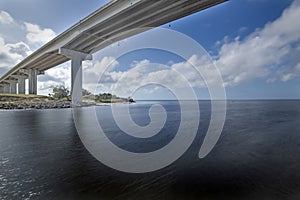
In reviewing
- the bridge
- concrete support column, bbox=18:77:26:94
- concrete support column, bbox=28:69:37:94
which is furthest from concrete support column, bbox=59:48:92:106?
concrete support column, bbox=18:77:26:94

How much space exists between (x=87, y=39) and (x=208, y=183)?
29.5 m

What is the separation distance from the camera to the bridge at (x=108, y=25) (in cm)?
1814

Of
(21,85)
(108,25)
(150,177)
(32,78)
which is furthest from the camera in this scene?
(21,85)

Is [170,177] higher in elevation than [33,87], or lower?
lower

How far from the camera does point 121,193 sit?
144 inches

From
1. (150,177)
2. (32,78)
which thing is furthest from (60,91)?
(150,177)

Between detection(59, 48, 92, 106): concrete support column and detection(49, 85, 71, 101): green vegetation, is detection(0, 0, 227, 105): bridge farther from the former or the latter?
detection(49, 85, 71, 101): green vegetation

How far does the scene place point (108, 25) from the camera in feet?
76.6

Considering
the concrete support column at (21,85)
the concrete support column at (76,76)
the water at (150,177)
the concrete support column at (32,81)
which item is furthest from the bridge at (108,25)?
the concrete support column at (21,85)

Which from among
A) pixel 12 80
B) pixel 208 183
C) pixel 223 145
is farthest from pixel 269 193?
pixel 12 80

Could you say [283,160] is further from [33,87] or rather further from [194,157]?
[33,87]

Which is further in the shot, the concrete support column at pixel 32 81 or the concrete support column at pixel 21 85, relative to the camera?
the concrete support column at pixel 21 85

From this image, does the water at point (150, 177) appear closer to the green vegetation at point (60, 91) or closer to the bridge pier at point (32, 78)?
the bridge pier at point (32, 78)

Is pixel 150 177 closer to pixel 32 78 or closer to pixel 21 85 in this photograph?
pixel 32 78
